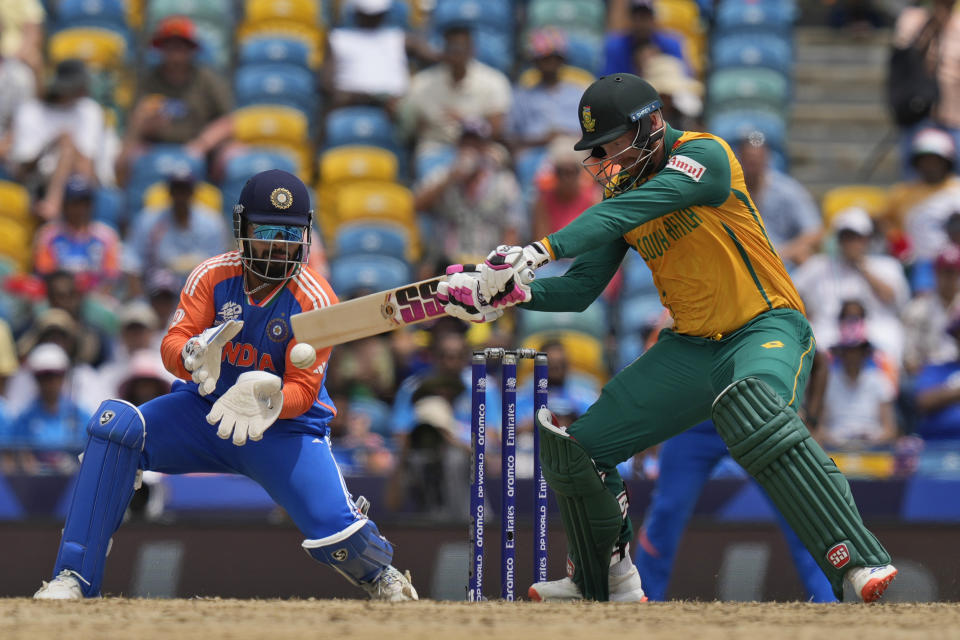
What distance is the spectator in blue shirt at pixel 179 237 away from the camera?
34.3 feet

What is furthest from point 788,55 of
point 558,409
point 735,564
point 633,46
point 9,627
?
point 9,627

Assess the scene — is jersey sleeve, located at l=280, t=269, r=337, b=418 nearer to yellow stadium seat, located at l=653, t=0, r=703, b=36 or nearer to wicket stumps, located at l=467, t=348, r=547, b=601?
wicket stumps, located at l=467, t=348, r=547, b=601

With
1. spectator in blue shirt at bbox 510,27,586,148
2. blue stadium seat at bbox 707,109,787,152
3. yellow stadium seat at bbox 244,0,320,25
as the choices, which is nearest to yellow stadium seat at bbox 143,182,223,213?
yellow stadium seat at bbox 244,0,320,25

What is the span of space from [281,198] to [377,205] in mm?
5243

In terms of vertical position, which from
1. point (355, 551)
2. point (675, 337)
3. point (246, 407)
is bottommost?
point (355, 551)

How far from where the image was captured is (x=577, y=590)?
6188 mm

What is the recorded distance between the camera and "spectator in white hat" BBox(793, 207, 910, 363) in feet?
32.6

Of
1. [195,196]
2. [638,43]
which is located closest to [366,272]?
[195,196]

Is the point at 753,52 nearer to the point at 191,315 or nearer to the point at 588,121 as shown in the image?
the point at 588,121

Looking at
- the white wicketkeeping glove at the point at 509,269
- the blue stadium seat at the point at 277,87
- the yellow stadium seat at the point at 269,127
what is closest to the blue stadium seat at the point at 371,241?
the yellow stadium seat at the point at 269,127

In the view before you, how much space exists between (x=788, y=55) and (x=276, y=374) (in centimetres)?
793

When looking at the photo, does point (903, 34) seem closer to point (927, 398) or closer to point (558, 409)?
point (927, 398)

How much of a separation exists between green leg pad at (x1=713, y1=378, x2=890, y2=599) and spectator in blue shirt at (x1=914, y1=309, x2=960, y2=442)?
3.96m

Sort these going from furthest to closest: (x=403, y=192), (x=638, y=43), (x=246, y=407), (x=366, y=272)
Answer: (x=403, y=192) → (x=638, y=43) → (x=366, y=272) → (x=246, y=407)
